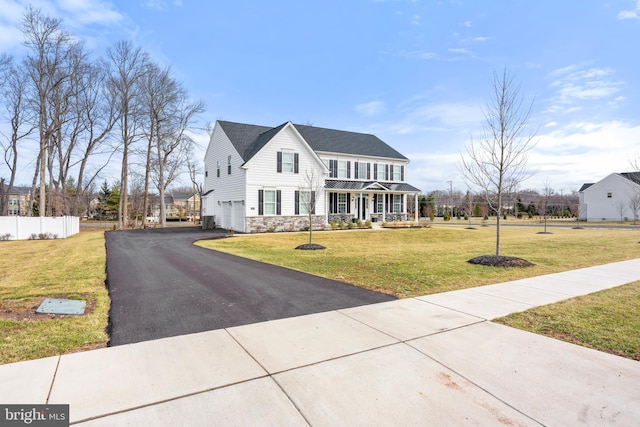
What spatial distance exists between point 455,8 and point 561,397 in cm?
1475

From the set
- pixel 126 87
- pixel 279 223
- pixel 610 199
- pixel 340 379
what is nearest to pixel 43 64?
pixel 126 87

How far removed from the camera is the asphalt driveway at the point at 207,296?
15.8 feet

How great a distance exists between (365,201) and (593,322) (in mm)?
24600

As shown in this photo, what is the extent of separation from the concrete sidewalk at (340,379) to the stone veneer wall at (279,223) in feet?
60.0

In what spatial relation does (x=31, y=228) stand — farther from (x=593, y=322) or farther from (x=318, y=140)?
(x=593, y=322)

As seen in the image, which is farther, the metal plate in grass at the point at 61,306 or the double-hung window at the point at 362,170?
the double-hung window at the point at 362,170

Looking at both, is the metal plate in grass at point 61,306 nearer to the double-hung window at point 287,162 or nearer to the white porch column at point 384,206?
the double-hung window at point 287,162

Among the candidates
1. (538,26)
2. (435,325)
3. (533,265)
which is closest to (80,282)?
(435,325)

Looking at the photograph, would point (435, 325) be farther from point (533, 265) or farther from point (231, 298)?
point (533, 265)

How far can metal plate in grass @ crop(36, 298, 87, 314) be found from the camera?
5.28 meters

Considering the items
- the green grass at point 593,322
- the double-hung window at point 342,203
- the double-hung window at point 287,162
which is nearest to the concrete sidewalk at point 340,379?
the green grass at point 593,322

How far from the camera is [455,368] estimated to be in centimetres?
343

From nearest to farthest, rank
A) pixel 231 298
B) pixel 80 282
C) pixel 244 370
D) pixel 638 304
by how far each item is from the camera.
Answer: pixel 244 370 < pixel 638 304 < pixel 231 298 < pixel 80 282

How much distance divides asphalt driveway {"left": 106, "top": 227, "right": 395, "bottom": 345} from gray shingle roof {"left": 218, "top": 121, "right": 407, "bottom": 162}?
15.2m
